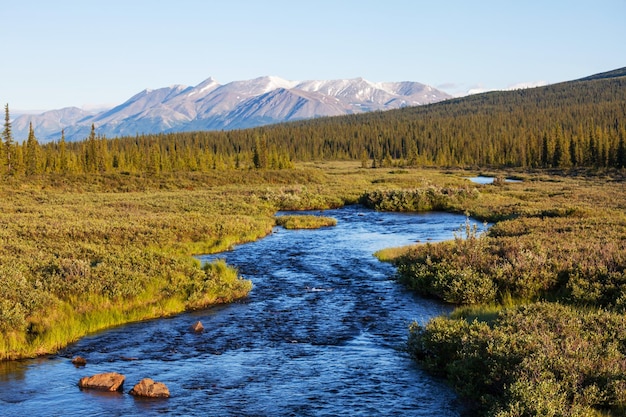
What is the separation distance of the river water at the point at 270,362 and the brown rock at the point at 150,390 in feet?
0.70

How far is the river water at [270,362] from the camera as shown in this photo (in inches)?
488

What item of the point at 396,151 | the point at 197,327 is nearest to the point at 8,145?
the point at 197,327

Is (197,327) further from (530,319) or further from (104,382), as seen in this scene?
(530,319)

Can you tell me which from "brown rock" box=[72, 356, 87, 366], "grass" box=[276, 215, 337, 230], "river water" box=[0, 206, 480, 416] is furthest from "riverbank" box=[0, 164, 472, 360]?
"brown rock" box=[72, 356, 87, 366]

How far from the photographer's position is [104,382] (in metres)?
13.3

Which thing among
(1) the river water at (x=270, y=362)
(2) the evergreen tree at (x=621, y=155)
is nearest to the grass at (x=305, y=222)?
(1) the river water at (x=270, y=362)

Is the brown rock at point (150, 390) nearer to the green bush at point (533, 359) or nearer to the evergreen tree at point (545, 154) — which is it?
the green bush at point (533, 359)

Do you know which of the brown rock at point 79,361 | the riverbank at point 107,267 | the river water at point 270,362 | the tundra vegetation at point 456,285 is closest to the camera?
the tundra vegetation at point 456,285

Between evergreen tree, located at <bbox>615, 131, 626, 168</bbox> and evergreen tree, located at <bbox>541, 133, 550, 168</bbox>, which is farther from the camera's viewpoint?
evergreen tree, located at <bbox>541, 133, 550, 168</bbox>

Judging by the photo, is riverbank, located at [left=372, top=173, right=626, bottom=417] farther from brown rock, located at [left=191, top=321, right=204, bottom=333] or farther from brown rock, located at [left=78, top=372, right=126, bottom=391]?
brown rock, located at [left=78, top=372, right=126, bottom=391]

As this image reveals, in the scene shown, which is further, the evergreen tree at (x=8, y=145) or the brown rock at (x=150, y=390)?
the evergreen tree at (x=8, y=145)

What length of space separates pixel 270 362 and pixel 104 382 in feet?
13.2

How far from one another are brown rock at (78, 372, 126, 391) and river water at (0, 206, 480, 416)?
203 mm

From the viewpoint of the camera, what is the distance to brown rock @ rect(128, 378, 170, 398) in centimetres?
1287
